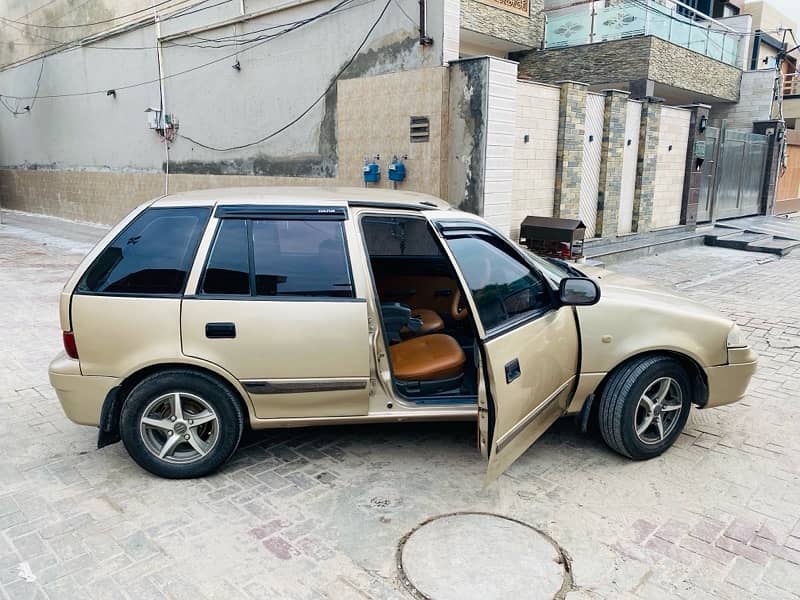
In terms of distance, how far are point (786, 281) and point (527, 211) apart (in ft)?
14.7

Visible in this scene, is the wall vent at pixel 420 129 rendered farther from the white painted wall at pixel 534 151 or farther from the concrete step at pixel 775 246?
the concrete step at pixel 775 246

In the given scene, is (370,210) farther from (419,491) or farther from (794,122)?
(794,122)

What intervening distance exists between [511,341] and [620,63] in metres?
15.0

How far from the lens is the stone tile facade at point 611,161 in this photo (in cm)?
1237

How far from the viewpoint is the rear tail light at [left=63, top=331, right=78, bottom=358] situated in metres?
3.69

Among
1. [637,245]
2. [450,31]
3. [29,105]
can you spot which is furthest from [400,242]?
[29,105]

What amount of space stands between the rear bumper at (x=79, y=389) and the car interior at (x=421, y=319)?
171 cm

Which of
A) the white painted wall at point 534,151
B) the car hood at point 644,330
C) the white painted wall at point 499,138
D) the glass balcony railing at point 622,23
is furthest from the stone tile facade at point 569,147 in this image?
the car hood at point 644,330

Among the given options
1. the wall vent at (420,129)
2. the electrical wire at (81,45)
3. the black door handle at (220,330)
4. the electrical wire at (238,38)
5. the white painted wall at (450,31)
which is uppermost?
the electrical wire at (81,45)

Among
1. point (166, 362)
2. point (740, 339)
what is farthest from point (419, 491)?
point (740, 339)

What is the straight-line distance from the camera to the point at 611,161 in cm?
1259

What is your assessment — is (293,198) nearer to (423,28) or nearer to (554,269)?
(554,269)

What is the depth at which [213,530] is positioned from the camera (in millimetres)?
3375

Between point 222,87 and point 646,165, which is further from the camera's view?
point 222,87
